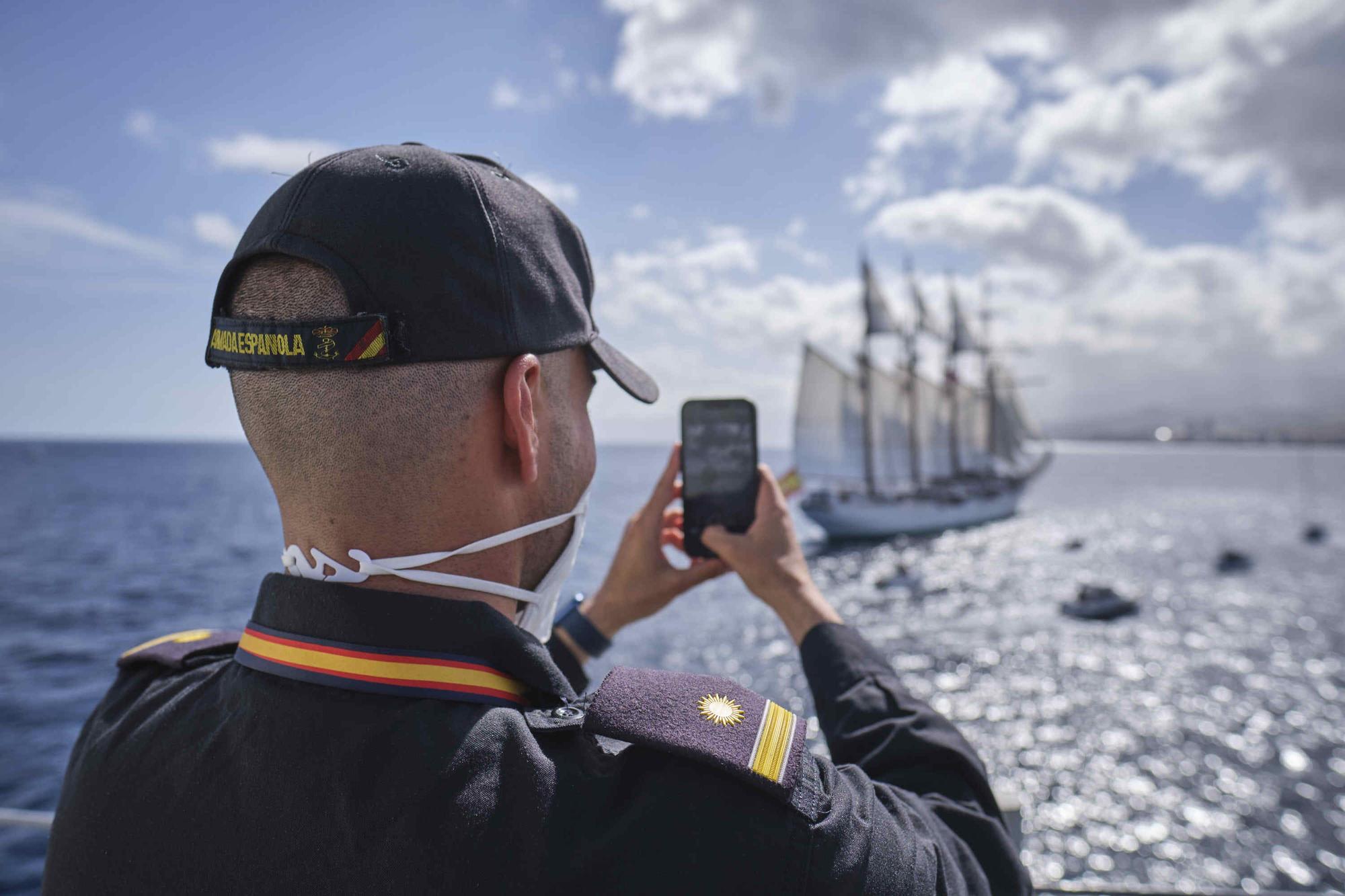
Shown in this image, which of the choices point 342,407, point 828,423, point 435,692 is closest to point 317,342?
point 342,407

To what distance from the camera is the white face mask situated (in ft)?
4.41

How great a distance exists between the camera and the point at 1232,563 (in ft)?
142

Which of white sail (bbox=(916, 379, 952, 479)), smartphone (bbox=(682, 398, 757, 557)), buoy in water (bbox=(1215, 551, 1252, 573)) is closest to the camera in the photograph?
smartphone (bbox=(682, 398, 757, 557))

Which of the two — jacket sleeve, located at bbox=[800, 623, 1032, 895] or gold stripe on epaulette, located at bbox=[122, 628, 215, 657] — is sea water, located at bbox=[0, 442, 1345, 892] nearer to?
jacket sleeve, located at bbox=[800, 623, 1032, 895]

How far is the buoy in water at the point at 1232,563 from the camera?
139 ft

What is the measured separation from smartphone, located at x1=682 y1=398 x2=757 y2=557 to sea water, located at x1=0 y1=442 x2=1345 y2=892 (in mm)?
11199

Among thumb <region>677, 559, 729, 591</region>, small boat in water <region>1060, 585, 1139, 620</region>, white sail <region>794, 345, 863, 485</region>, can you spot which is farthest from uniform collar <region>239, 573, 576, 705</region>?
white sail <region>794, 345, 863, 485</region>

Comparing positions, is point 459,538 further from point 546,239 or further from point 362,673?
point 546,239

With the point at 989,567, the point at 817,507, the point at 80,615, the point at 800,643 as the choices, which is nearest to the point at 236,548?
the point at 80,615

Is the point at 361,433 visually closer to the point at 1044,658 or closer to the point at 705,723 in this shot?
the point at 705,723

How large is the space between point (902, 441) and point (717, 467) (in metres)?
70.1

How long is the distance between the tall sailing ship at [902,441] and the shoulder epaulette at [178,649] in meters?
52.8

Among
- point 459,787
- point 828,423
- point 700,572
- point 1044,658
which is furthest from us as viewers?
point 828,423

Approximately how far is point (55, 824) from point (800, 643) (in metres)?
1.60
